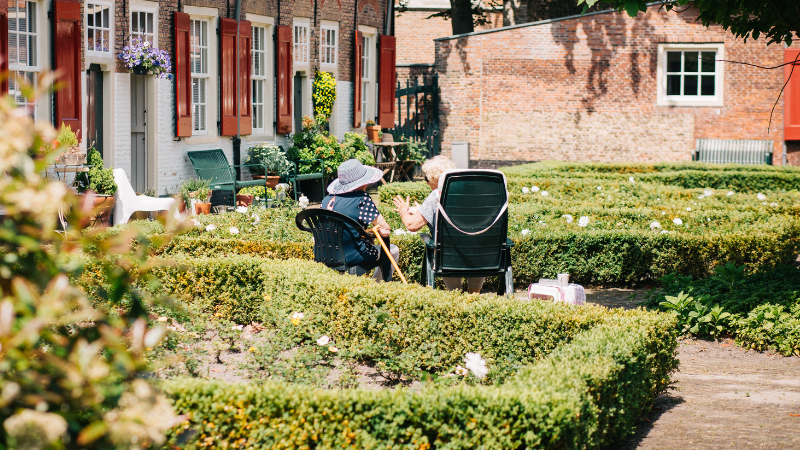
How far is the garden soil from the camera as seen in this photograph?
4297 millimetres

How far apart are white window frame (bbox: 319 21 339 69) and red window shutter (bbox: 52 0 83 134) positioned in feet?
22.6

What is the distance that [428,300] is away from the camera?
17.0ft

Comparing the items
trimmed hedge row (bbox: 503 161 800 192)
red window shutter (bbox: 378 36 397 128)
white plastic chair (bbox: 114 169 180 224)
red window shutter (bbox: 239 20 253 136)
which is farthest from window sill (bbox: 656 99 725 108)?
white plastic chair (bbox: 114 169 180 224)

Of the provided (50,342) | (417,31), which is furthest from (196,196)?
(417,31)

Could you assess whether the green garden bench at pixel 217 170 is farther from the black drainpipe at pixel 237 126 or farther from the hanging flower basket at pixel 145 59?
the hanging flower basket at pixel 145 59

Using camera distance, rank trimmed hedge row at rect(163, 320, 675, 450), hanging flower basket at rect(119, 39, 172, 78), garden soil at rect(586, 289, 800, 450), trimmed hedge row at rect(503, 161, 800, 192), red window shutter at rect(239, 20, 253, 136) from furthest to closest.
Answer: trimmed hedge row at rect(503, 161, 800, 192), red window shutter at rect(239, 20, 253, 136), hanging flower basket at rect(119, 39, 172, 78), garden soil at rect(586, 289, 800, 450), trimmed hedge row at rect(163, 320, 675, 450)

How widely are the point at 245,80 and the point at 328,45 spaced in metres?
3.19

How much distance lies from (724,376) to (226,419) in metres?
3.50

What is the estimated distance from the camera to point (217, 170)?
13281 millimetres

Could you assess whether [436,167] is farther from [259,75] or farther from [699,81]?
[699,81]

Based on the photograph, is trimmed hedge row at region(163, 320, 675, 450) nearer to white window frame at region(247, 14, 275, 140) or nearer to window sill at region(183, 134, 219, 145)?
window sill at region(183, 134, 219, 145)

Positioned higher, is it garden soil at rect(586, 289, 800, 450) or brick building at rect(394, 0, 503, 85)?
brick building at rect(394, 0, 503, 85)

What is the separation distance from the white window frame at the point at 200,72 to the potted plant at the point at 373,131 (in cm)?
554

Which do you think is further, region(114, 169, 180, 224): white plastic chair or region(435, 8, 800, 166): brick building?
region(435, 8, 800, 166): brick building
